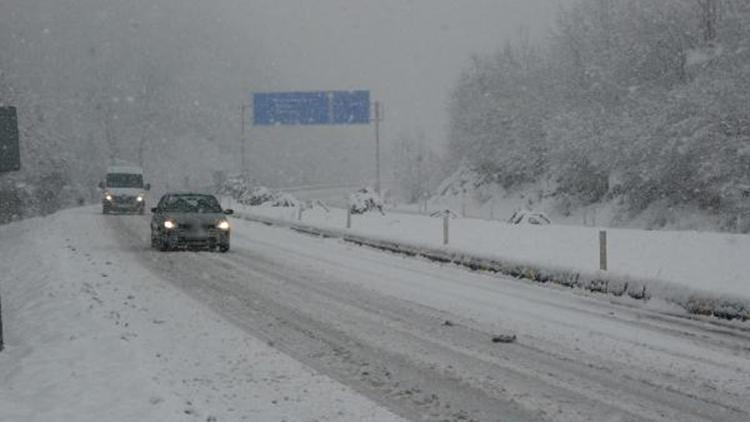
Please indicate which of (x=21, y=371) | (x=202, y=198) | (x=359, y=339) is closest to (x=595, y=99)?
(x=202, y=198)

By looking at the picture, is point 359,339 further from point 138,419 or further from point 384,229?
point 384,229

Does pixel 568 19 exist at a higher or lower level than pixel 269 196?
higher

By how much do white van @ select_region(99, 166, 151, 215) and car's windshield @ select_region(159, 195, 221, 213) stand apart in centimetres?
1769

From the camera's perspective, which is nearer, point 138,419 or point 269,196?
point 138,419

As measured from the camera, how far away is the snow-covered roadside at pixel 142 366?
19.4 feet

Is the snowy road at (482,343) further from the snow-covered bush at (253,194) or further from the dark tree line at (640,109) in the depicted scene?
the snow-covered bush at (253,194)

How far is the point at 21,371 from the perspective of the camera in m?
7.14

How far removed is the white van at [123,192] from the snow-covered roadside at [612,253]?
16289 millimetres

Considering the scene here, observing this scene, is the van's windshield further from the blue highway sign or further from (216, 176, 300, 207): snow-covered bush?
the blue highway sign

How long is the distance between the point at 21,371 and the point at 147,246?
14.1 m

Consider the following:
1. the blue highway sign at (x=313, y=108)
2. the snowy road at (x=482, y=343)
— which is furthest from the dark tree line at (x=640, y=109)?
the snowy road at (x=482, y=343)

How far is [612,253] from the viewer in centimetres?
1672

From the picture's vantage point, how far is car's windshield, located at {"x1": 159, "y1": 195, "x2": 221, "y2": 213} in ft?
66.2

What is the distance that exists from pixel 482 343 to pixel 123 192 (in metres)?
32.5
